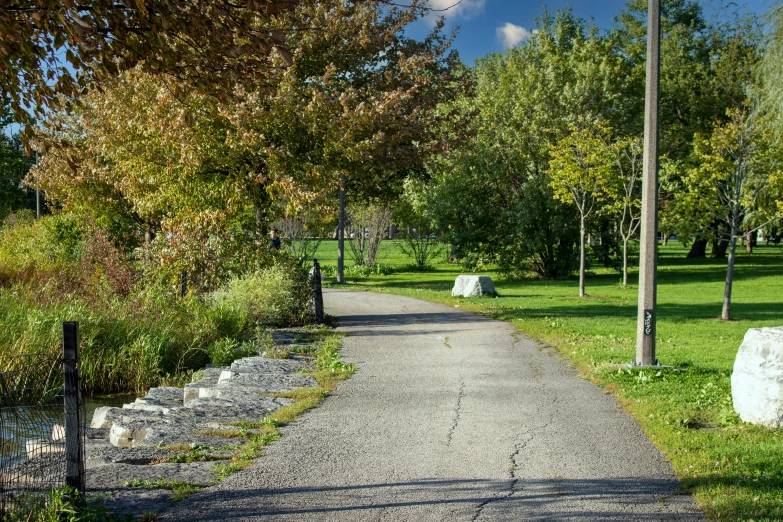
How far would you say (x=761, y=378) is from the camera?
689cm

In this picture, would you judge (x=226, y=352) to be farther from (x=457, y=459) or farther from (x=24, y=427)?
(x=457, y=459)

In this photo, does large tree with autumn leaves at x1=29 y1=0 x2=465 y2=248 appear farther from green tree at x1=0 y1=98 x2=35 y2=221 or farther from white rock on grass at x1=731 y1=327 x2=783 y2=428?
green tree at x1=0 y1=98 x2=35 y2=221

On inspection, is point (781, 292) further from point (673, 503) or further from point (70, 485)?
point (70, 485)

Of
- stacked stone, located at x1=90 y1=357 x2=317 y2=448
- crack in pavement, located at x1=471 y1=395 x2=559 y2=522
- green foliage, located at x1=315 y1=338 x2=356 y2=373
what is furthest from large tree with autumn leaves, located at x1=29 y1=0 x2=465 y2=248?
crack in pavement, located at x1=471 y1=395 x2=559 y2=522

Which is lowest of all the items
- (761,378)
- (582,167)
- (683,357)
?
(683,357)

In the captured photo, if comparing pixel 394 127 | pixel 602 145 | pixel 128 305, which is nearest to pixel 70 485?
pixel 128 305

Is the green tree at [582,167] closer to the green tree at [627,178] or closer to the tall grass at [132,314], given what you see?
the green tree at [627,178]

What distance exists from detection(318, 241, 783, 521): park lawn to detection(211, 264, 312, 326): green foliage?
4607mm

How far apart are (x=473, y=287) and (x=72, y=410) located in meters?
19.1

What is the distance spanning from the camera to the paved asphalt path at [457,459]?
5043mm

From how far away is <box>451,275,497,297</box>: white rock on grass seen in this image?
23.3m

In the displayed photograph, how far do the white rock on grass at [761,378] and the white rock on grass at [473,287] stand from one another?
631 inches

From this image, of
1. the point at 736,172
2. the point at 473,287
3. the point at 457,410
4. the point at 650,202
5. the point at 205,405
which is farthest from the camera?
the point at 473,287

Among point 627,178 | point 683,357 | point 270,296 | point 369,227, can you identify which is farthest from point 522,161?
point 683,357
